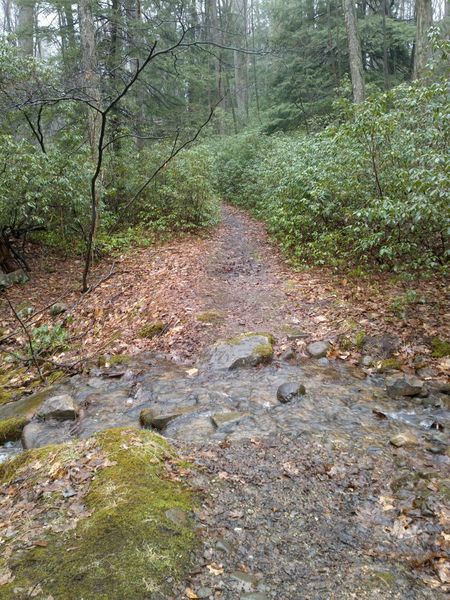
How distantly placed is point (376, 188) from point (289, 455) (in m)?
5.47

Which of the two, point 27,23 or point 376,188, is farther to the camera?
point 27,23

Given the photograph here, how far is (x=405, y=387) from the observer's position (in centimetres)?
475

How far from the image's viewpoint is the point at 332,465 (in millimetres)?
3490

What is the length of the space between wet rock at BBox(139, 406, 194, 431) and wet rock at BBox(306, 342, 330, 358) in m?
1.92

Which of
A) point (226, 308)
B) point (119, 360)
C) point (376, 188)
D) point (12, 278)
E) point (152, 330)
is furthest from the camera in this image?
point (12, 278)

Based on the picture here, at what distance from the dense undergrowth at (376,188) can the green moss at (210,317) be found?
2595 mm

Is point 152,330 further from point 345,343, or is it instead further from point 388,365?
point 388,365

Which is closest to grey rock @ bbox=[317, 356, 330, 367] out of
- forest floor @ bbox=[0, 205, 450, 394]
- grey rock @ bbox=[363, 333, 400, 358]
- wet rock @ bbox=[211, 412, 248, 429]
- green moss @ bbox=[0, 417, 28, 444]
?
forest floor @ bbox=[0, 205, 450, 394]

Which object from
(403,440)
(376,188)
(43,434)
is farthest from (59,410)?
(376,188)

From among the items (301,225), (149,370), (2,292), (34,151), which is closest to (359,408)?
(149,370)

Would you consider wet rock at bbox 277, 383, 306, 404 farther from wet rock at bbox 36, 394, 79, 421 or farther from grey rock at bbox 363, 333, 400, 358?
wet rock at bbox 36, 394, 79, 421

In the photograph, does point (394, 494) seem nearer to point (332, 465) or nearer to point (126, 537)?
point (332, 465)

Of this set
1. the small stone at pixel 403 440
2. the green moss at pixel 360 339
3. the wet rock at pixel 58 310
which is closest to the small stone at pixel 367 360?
the green moss at pixel 360 339

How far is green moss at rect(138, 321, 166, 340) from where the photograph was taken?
670cm
